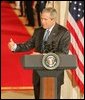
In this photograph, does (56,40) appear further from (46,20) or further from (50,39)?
(46,20)

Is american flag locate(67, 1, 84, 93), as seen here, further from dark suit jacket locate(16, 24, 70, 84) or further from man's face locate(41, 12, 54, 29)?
man's face locate(41, 12, 54, 29)

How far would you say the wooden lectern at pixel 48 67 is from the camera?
134 inches

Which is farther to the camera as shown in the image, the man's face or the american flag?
the american flag

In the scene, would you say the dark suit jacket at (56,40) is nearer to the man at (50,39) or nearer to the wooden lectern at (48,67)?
the man at (50,39)

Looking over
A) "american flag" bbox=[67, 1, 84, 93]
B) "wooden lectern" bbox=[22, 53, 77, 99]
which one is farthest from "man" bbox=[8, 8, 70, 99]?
"american flag" bbox=[67, 1, 84, 93]

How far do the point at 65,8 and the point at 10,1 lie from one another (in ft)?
49.7

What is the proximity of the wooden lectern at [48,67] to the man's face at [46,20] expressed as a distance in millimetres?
814

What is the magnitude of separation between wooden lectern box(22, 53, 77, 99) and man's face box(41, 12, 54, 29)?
2.67 feet

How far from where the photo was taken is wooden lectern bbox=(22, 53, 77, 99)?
11.2ft

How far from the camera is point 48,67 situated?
3453 millimetres

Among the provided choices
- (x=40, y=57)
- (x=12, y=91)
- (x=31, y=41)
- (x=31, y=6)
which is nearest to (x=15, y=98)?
(x=12, y=91)

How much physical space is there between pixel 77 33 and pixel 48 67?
9.32 ft

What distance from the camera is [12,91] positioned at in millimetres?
7188

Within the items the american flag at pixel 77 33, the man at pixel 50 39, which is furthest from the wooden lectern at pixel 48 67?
the american flag at pixel 77 33
